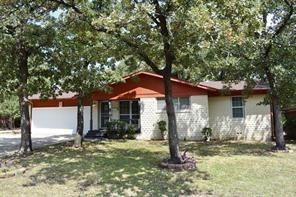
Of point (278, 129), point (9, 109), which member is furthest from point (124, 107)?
point (9, 109)

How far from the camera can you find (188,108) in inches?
988

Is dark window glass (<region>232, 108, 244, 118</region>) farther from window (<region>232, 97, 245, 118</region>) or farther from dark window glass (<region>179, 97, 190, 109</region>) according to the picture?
dark window glass (<region>179, 97, 190, 109</region>)

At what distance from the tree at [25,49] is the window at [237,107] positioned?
11142mm

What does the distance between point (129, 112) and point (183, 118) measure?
13.2 ft

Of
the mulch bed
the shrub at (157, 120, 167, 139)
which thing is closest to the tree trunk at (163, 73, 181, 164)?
the mulch bed

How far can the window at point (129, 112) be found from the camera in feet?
88.7

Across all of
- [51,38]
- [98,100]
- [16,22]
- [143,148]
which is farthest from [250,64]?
[98,100]

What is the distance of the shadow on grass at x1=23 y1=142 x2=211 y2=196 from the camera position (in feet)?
35.7

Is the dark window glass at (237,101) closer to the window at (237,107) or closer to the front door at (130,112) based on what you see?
the window at (237,107)

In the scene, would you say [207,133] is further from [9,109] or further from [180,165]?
[9,109]

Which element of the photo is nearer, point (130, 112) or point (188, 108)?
point (188, 108)

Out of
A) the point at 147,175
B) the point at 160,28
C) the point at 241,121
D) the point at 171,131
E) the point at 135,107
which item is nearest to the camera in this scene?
the point at 147,175

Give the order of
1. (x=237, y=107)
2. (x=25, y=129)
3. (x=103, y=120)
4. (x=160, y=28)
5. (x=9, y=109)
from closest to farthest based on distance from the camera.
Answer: (x=160, y=28) < (x=25, y=129) < (x=237, y=107) < (x=103, y=120) < (x=9, y=109)

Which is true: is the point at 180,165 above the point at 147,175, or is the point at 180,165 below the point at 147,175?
above
